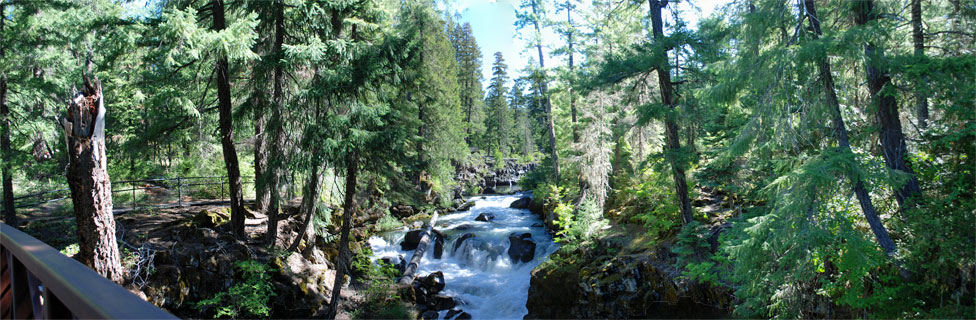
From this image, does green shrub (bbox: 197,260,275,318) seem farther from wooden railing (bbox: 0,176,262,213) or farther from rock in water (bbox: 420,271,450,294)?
wooden railing (bbox: 0,176,262,213)

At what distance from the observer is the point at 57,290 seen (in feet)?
4.05

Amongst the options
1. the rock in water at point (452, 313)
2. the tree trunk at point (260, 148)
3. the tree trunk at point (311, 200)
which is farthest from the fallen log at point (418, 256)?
the tree trunk at point (260, 148)

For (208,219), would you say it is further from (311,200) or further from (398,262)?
(398,262)

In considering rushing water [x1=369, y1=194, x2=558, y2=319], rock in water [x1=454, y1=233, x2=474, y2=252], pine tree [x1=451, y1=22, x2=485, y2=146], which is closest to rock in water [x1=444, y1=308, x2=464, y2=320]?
rushing water [x1=369, y1=194, x2=558, y2=319]

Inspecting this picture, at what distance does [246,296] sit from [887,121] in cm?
1178

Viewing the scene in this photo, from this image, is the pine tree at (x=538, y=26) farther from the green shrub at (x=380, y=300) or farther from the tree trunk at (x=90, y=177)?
the tree trunk at (x=90, y=177)

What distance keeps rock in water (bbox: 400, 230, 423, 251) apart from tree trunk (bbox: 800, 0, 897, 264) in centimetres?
1269

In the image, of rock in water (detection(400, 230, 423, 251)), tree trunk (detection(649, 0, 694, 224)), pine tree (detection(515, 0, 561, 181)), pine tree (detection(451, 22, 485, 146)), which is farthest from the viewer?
pine tree (detection(451, 22, 485, 146))

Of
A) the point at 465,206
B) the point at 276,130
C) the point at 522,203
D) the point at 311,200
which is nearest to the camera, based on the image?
the point at 276,130

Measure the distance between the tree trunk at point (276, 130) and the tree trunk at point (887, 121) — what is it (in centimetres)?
1094

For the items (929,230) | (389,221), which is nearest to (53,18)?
(389,221)

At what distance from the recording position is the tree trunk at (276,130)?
10133 mm

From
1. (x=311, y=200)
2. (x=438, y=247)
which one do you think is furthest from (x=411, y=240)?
(x=311, y=200)

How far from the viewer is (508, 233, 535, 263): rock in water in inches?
560
